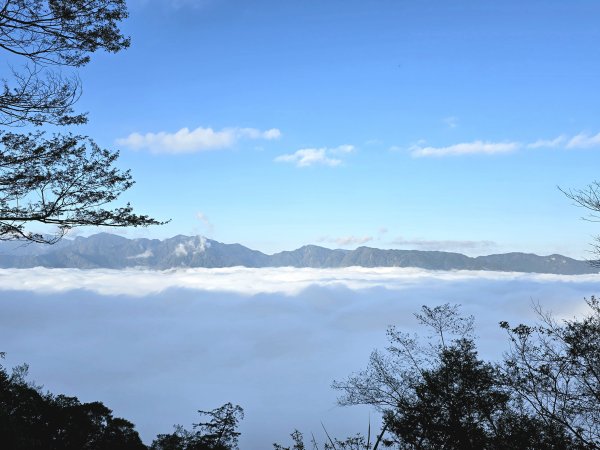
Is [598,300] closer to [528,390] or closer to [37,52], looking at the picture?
[528,390]

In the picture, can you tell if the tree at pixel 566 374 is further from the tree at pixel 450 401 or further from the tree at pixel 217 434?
the tree at pixel 217 434

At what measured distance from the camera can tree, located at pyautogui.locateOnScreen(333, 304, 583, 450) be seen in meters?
12.7

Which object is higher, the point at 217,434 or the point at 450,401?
the point at 450,401

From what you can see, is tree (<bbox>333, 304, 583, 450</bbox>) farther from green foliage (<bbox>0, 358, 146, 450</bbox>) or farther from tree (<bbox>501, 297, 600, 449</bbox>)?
green foliage (<bbox>0, 358, 146, 450</bbox>)

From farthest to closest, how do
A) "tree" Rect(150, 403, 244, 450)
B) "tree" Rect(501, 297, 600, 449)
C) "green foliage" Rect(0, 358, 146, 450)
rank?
"tree" Rect(150, 403, 244, 450) < "green foliage" Rect(0, 358, 146, 450) < "tree" Rect(501, 297, 600, 449)

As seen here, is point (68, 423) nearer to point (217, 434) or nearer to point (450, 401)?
point (217, 434)

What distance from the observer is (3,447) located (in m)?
13.2

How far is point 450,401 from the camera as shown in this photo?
582 inches

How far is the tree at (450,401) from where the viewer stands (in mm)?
12695

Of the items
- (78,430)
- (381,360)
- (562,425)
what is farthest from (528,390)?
(78,430)

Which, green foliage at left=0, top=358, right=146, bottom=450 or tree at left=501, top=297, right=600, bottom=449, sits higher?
tree at left=501, top=297, right=600, bottom=449

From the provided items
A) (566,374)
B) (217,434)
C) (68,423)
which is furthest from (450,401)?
(68,423)

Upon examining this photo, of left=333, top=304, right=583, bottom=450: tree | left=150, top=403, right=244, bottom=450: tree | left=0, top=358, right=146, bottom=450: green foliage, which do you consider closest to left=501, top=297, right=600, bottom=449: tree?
left=333, top=304, right=583, bottom=450: tree

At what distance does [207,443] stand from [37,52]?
3076cm
